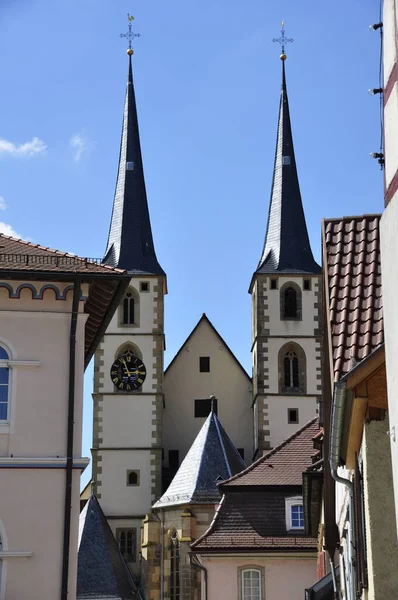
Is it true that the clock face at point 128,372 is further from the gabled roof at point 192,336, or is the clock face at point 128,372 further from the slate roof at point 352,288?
the slate roof at point 352,288

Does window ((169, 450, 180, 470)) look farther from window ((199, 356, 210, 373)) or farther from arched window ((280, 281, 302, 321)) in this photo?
arched window ((280, 281, 302, 321))

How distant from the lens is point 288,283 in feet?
169

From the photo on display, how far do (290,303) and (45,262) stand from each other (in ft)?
114

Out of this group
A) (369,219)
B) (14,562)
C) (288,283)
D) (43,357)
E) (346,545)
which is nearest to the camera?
(369,219)

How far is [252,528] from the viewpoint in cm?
2844

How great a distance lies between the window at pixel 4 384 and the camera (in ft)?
55.1

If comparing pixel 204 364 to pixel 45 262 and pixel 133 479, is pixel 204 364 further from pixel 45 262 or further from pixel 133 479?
pixel 45 262

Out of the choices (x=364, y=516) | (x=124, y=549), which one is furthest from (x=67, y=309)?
(x=124, y=549)

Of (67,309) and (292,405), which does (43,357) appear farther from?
(292,405)

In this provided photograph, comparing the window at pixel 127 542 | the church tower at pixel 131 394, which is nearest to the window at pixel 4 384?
the window at pixel 127 542

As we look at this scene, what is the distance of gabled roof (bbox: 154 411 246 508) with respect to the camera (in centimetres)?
4372

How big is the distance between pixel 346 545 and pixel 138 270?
1557 inches

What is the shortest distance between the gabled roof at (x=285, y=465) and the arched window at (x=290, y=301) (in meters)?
21.7

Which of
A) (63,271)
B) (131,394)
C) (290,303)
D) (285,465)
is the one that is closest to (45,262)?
(63,271)
